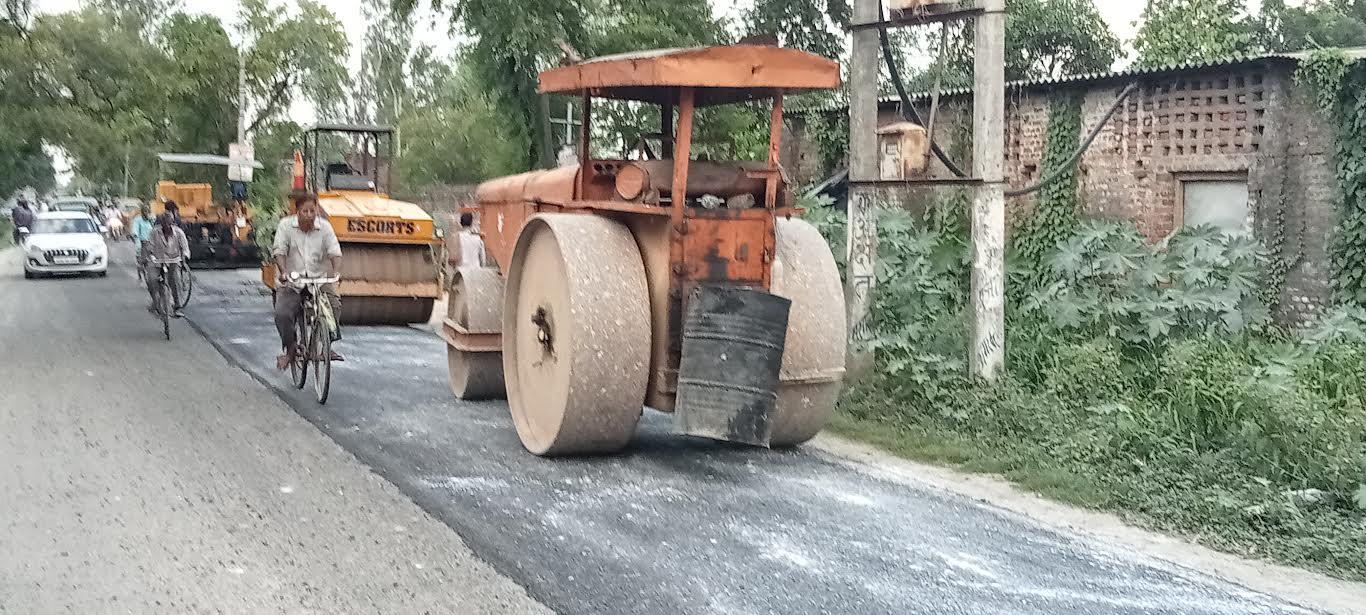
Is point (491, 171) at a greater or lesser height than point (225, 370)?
greater

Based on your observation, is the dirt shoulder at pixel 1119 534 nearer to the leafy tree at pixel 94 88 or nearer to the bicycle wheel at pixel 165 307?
the bicycle wheel at pixel 165 307

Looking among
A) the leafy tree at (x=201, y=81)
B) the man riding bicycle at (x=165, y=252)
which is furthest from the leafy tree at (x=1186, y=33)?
the leafy tree at (x=201, y=81)

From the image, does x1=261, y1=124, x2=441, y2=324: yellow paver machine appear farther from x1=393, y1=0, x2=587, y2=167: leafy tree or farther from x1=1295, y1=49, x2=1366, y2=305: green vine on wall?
x1=1295, y1=49, x2=1366, y2=305: green vine on wall

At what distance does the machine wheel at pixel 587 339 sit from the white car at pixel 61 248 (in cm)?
2143

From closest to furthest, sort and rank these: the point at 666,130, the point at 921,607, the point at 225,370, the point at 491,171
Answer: the point at 921,607, the point at 666,130, the point at 225,370, the point at 491,171

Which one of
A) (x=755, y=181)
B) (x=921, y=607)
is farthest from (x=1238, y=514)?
(x=755, y=181)

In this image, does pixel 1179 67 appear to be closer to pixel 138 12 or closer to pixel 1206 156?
pixel 1206 156

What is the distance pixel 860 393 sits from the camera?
1012cm

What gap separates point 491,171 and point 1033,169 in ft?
89.8

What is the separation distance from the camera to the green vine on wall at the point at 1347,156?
12.2m

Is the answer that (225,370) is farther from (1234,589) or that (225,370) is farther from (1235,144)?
(1235,144)

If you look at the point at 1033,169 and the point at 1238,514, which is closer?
the point at 1238,514

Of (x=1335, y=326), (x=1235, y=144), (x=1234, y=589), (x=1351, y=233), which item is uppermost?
(x=1235, y=144)

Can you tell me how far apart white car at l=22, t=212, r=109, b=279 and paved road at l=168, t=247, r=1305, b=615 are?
65.5ft
